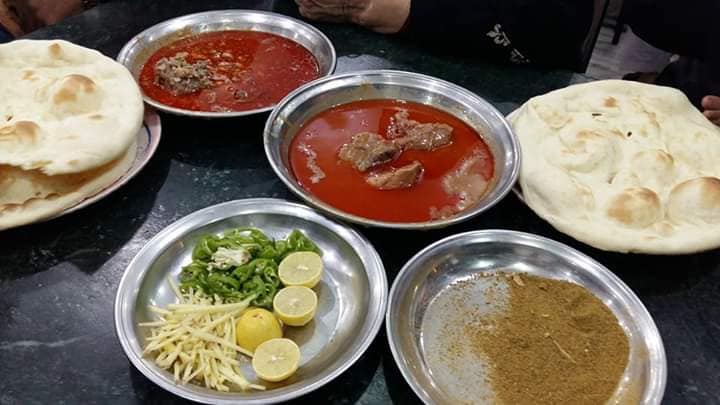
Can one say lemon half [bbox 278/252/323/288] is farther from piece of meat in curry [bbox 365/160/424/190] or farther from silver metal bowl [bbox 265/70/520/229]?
piece of meat in curry [bbox 365/160/424/190]

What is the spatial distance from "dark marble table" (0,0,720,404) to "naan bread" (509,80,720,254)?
151mm

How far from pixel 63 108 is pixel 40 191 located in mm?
436

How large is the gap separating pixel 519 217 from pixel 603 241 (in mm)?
382

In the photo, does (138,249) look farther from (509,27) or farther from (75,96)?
(509,27)

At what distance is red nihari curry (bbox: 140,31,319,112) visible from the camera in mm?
2936

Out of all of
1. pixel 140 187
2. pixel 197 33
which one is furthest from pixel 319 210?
pixel 197 33

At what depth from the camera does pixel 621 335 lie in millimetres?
2045

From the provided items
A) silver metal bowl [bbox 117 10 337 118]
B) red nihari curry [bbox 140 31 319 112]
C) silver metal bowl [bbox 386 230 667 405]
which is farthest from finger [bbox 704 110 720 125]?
red nihari curry [bbox 140 31 319 112]

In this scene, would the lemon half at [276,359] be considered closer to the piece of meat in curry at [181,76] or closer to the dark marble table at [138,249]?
the dark marble table at [138,249]

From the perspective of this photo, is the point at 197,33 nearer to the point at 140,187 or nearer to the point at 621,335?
the point at 140,187

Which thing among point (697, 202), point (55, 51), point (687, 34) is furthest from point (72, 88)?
point (687, 34)

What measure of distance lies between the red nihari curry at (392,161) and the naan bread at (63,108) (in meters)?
0.77

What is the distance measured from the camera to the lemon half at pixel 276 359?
5.93 feet

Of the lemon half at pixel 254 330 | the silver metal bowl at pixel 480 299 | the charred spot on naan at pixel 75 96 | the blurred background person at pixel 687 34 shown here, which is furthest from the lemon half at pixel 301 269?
the blurred background person at pixel 687 34
